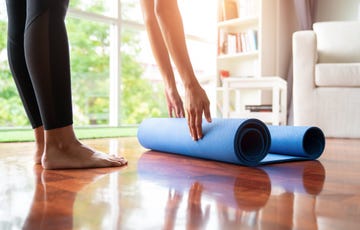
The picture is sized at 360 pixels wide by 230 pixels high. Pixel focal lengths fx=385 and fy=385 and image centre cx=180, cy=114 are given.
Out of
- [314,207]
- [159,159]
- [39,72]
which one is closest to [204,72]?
[159,159]

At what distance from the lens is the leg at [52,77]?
3.58 ft

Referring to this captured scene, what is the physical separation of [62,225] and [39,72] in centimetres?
63

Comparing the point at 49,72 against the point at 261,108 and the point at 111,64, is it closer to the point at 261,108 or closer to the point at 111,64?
the point at 261,108

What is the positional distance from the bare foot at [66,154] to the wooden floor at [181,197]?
0.16 feet

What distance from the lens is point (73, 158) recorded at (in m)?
1.17

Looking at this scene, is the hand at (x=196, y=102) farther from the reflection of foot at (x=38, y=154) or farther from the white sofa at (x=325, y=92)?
the white sofa at (x=325, y=92)

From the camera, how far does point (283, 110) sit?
3.71 m

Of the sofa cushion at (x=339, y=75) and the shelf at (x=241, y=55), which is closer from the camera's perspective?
the sofa cushion at (x=339, y=75)

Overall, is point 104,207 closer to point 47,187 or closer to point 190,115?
point 47,187

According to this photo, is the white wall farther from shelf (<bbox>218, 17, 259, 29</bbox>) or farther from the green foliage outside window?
the green foliage outside window

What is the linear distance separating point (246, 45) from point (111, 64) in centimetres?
162

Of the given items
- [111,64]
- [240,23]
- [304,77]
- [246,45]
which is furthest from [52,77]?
[240,23]

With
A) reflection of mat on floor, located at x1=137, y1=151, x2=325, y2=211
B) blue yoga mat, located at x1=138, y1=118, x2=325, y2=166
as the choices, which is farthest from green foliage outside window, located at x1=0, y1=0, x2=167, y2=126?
reflection of mat on floor, located at x1=137, y1=151, x2=325, y2=211

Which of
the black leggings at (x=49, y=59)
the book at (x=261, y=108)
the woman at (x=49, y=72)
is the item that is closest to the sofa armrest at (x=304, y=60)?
the book at (x=261, y=108)
